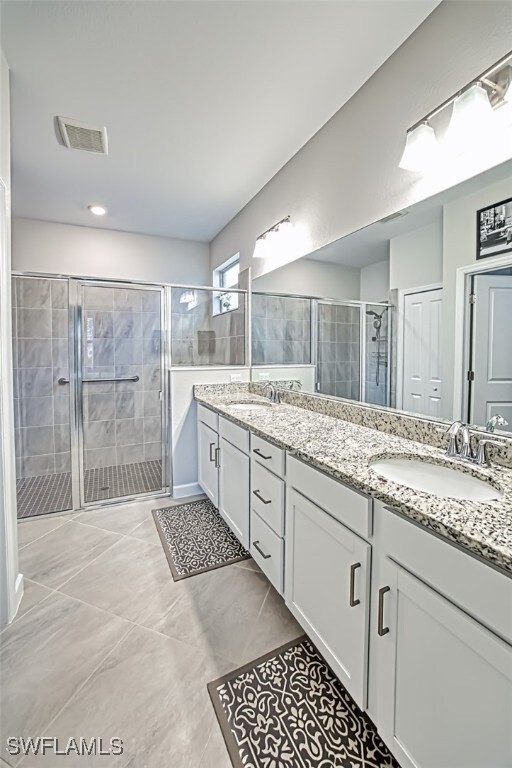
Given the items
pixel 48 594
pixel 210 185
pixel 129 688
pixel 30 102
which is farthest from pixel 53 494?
pixel 210 185

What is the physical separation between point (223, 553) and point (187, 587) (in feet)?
1.07

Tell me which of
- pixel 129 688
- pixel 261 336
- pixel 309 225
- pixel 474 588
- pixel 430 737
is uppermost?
pixel 309 225

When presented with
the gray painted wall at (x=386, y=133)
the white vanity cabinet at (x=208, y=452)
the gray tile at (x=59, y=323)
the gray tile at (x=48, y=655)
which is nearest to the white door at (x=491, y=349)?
the gray painted wall at (x=386, y=133)

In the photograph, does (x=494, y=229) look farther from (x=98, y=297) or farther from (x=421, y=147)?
(x=98, y=297)

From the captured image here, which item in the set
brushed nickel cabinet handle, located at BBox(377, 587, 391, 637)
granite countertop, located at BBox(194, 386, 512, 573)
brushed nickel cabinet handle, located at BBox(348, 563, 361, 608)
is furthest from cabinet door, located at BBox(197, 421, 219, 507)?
brushed nickel cabinet handle, located at BBox(377, 587, 391, 637)

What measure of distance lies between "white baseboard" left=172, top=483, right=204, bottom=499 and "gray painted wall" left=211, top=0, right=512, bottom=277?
2.04m

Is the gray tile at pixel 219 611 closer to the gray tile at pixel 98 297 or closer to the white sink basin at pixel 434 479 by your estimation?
the white sink basin at pixel 434 479

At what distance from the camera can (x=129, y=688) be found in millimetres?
1233

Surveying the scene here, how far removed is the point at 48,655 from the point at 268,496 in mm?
1081

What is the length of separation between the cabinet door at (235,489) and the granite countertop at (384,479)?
216 mm

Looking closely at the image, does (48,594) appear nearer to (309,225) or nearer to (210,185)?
(309,225)

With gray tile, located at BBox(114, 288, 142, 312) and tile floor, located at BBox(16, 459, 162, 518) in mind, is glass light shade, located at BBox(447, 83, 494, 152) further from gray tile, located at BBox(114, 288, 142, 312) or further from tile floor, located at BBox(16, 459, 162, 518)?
tile floor, located at BBox(16, 459, 162, 518)

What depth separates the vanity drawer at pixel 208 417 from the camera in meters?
2.28

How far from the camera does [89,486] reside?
285 cm
